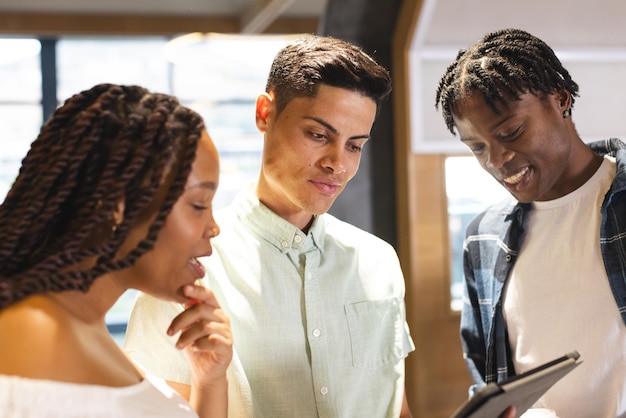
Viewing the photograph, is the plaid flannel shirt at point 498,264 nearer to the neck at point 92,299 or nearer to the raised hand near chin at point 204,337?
the raised hand near chin at point 204,337

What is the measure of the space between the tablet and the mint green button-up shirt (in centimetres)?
38

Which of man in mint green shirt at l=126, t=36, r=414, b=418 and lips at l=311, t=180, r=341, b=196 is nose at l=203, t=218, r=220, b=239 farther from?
lips at l=311, t=180, r=341, b=196

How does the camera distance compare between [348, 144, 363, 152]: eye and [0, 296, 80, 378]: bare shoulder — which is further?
[348, 144, 363, 152]: eye

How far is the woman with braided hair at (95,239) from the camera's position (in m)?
1.07

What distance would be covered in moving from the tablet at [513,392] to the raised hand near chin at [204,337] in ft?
1.40

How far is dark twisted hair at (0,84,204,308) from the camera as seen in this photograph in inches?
44.6

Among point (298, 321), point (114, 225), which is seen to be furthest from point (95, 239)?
point (298, 321)

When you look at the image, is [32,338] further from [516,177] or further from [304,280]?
[516,177]

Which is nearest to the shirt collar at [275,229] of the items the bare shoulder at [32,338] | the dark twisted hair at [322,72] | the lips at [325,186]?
the lips at [325,186]

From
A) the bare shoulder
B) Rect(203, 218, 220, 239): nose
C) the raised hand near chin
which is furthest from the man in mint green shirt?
the bare shoulder

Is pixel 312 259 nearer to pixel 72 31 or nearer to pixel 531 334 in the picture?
pixel 531 334

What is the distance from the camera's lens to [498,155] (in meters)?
1.83

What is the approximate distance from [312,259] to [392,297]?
21 cm

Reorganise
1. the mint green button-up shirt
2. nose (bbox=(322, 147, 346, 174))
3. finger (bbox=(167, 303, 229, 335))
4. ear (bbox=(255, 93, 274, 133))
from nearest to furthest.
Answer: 1. finger (bbox=(167, 303, 229, 335))
2. the mint green button-up shirt
3. nose (bbox=(322, 147, 346, 174))
4. ear (bbox=(255, 93, 274, 133))
